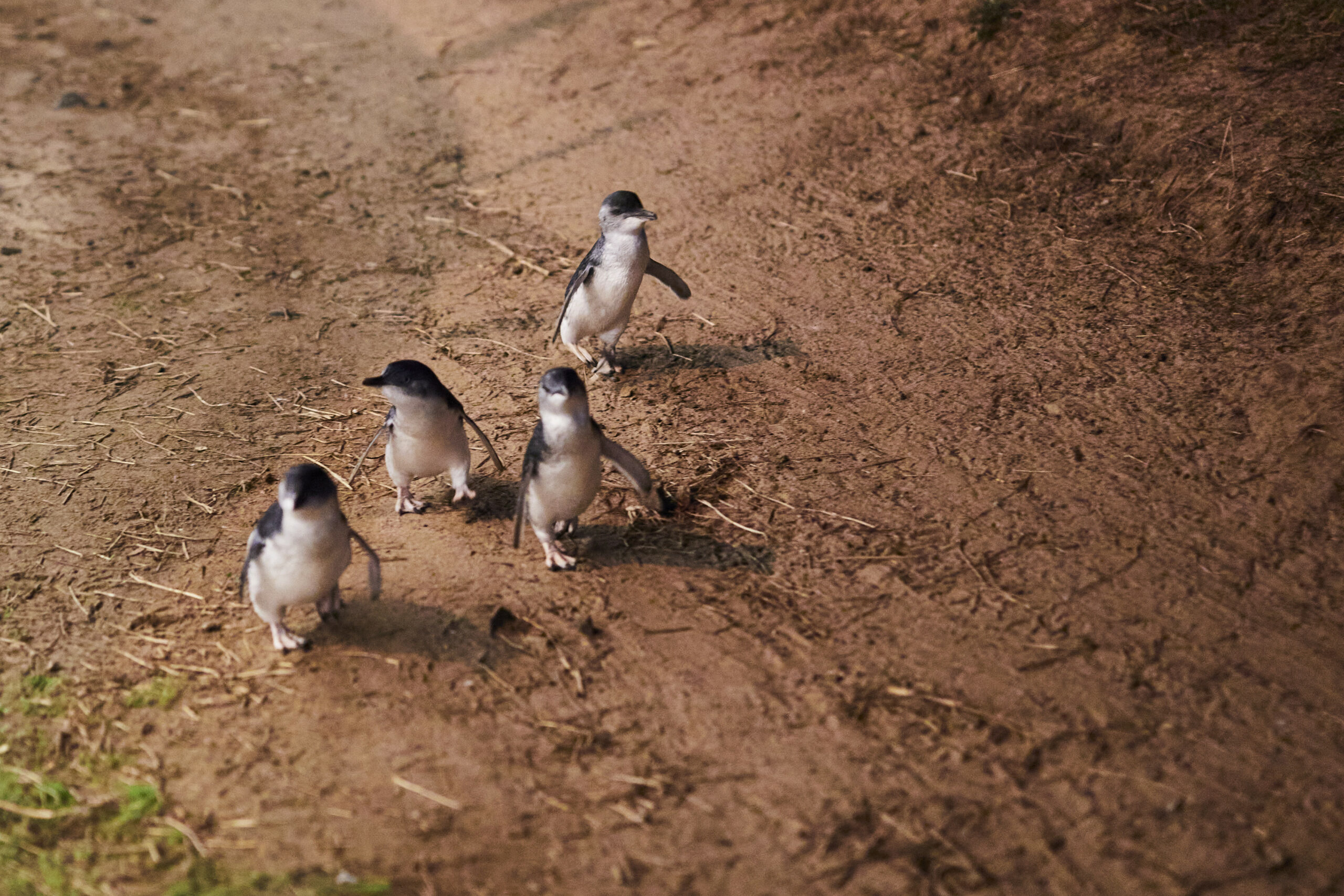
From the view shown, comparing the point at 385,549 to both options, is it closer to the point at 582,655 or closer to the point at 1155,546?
the point at 582,655

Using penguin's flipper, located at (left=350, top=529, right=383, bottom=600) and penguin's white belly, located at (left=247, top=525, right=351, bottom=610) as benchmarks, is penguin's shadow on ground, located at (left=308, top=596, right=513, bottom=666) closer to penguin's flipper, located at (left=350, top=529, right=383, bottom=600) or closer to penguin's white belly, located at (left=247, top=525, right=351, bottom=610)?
penguin's flipper, located at (left=350, top=529, right=383, bottom=600)

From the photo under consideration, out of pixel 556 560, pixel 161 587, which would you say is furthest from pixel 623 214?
pixel 161 587

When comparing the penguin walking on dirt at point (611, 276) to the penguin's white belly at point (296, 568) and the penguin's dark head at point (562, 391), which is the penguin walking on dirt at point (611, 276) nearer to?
the penguin's dark head at point (562, 391)

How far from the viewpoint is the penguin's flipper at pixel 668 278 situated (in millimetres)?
5629

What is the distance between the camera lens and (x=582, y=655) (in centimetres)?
383

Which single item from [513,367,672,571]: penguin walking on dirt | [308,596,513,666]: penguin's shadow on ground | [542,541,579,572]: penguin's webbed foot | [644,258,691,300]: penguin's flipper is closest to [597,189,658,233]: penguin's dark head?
[644,258,691,300]: penguin's flipper

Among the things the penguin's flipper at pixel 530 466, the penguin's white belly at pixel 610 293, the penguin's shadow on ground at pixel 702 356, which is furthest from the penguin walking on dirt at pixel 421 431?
the penguin's shadow on ground at pixel 702 356

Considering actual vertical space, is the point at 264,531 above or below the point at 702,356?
below

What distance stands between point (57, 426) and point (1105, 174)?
6.76 metres

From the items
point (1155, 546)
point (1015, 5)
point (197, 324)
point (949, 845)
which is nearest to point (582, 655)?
point (949, 845)

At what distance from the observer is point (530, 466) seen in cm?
412

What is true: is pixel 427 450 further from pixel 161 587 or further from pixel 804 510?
pixel 804 510

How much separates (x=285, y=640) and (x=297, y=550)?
50 cm

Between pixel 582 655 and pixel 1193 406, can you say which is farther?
pixel 1193 406
